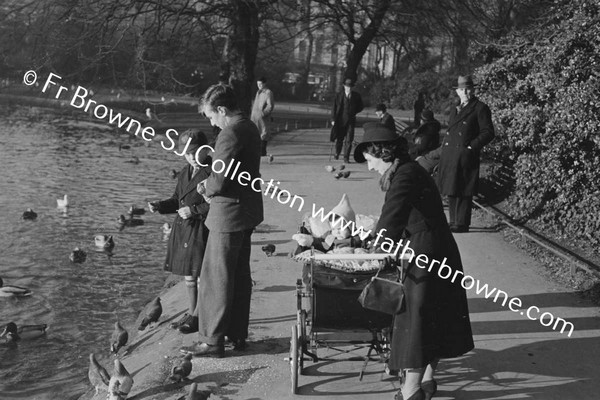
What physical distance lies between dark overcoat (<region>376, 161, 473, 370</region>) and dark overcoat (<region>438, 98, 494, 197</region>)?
17.0 ft

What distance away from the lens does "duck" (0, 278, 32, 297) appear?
9.73 m

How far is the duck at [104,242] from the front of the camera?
12039 millimetres

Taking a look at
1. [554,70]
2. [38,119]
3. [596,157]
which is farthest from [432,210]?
[38,119]

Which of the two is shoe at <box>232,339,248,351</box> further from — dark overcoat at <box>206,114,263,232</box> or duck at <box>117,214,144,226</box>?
duck at <box>117,214,144,226</box>

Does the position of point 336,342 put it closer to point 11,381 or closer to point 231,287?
point 231,287

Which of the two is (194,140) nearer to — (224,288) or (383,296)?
(224,288)

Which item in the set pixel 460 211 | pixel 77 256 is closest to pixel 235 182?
pixel 460 211

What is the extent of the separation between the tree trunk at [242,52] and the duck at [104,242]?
8.09m

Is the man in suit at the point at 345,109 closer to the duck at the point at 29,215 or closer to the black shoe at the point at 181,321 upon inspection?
the duck at the point at 29,215

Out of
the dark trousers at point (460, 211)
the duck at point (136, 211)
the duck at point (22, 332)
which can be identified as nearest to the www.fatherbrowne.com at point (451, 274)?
the dark trousers at point (460, 211)

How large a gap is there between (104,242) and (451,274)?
25.6ft

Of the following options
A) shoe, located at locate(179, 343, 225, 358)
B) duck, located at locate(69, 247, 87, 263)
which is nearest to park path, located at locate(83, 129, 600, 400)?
shoe, located at locate(179, 343, 225, 358)

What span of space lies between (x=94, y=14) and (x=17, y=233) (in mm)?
6899

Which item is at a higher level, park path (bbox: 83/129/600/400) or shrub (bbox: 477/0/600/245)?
shrub (bbox: 477/0/600/245)
